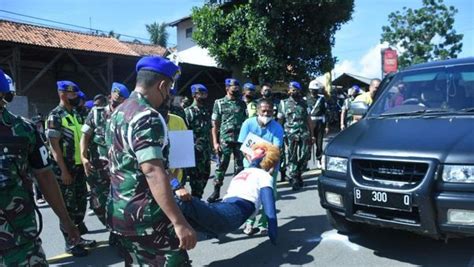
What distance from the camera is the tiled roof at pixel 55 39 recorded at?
57.4 ft

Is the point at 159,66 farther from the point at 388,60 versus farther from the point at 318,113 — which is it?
the point at 388,60

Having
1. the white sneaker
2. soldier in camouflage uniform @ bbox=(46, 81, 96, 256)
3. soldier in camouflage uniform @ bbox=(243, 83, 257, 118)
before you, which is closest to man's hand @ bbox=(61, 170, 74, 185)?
soldier in camouflage uniform @ bbox=(46, 81, 96, 256)

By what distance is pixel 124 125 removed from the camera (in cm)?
259

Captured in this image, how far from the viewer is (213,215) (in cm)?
374

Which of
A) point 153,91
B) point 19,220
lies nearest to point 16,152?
point 19,220

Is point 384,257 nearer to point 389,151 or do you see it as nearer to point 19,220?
point 389,151

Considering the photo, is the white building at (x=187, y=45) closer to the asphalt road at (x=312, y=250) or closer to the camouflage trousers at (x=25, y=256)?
the asphalt road at (x=312, y=250)

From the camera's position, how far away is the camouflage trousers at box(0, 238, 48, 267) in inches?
96.9

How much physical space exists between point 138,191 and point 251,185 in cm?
227

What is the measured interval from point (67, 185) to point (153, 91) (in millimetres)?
2946

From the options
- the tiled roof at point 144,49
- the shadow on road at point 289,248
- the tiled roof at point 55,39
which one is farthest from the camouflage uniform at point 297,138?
the tiled roof at point 144,49

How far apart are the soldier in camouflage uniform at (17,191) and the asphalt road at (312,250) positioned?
2.37 metres

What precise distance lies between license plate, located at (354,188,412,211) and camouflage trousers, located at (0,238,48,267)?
266 cm

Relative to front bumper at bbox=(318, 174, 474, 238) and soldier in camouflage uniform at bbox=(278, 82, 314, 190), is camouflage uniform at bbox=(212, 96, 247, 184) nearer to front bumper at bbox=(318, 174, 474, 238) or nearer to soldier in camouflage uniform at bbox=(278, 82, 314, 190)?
soldier in camouflage uniform at bbox=(278, 82, 314, 190)
